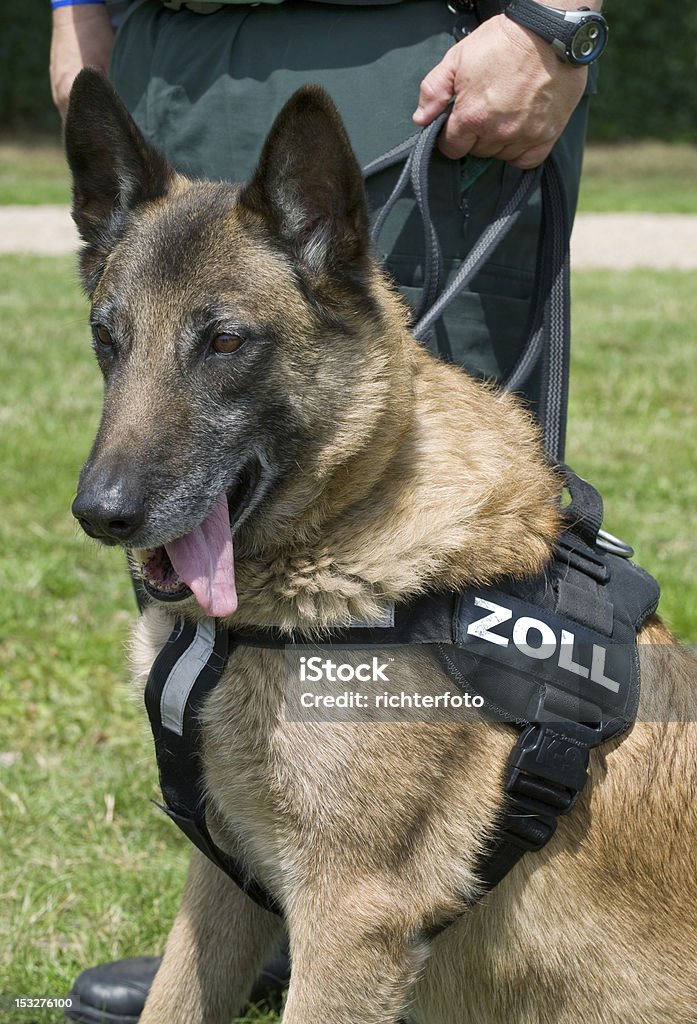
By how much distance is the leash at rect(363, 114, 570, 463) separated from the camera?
266cm

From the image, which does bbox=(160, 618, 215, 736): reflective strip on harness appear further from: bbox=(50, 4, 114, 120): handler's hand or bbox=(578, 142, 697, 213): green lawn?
bbox=(578, 142, 697, 213): green lawn

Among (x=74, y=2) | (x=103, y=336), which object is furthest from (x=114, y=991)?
(x=74, y=2)

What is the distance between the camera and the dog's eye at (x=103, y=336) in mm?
2434

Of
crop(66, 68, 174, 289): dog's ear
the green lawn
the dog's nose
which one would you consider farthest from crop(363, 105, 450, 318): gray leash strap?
the green lawn

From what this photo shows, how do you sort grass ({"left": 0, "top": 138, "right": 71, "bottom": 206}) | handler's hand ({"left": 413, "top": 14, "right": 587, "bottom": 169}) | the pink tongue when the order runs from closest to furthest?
1. the pink tongue
2. handler's hand ({"left": 413, "top": 14, "right": 587, "bottom": 169})
3. grass ({"left": 0, "top": 138, "right": 71, "bottom": 206})

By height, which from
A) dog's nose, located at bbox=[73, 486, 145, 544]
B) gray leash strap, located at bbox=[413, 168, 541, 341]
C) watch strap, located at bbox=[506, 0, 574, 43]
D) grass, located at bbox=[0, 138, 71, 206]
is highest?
watch strap, located at bbox=[506, 0, 574, 43]

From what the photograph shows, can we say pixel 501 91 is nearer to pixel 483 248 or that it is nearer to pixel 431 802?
pixel 483 248

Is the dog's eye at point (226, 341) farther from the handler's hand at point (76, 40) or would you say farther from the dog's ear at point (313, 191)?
the handler's hand at point (76, 40)

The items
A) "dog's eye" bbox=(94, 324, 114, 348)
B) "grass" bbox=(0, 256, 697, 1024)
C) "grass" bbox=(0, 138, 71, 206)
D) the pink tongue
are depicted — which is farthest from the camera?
"grass" bbox=(0, 138, 71, 206)

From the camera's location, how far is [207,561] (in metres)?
2.32

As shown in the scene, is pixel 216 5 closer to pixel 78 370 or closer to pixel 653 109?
pixel 78 370

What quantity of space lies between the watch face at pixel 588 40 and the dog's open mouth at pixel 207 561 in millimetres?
1131

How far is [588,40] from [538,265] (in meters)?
0.58

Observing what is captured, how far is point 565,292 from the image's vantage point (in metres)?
2.91
